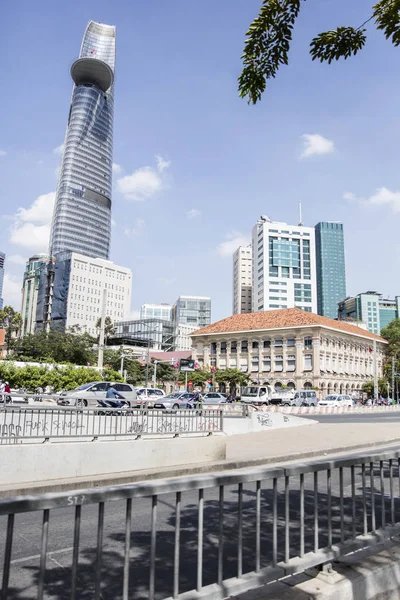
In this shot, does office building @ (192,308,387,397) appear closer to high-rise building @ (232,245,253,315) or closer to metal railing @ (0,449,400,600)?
metal railing @ (0,449,400,600)

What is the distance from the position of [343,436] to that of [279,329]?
2398 inches

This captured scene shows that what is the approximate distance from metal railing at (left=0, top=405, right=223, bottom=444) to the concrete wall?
72 cm

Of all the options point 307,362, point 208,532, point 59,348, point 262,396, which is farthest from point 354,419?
point 59,348

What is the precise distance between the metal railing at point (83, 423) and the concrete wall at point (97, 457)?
722 mm

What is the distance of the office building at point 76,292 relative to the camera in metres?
153

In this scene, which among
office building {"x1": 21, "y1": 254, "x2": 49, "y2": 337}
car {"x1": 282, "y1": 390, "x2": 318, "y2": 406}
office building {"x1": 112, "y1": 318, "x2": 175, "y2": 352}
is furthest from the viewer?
office building {"x1": 21, "y1": 254, "x2": 49, "y2": 337}

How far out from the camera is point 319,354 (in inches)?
2908

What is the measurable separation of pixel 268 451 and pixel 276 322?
67.0m

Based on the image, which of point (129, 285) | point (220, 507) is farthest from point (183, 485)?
point (129, 285)

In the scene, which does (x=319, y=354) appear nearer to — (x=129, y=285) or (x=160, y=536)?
(x=160, y=536)

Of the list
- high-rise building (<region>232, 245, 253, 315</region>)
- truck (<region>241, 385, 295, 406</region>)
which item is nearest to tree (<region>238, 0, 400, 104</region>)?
truck (<region>241, 385, 295, 406</region>)

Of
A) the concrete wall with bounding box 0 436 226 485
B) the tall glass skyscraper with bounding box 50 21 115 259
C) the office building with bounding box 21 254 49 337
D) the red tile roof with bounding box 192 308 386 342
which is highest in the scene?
the tall glass skyscraper with bounding box 50 21 115 259

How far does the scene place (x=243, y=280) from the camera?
185 metres

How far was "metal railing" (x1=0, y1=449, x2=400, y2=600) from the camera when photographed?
8.68ft
